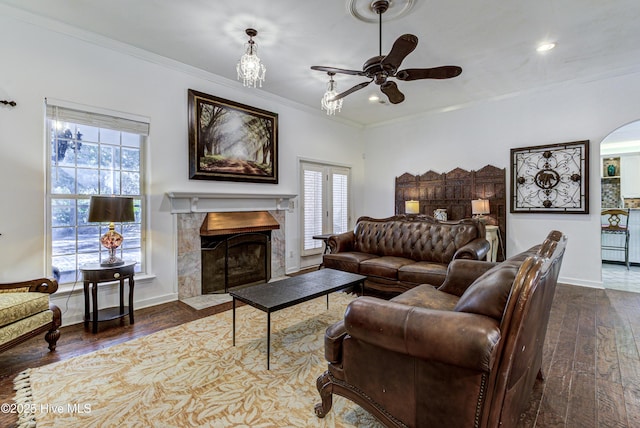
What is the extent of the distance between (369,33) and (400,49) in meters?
1.05

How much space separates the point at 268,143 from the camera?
4.98 meters

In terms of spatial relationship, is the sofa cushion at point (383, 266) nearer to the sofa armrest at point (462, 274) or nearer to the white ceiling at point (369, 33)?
the sofa armrest at point (462, 274)

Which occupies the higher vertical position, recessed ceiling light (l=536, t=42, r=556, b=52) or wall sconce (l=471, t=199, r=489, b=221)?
recessed ceiling light (l=536, t=42, r=556, b=52)

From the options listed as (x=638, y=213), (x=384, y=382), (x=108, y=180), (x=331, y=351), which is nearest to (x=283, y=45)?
(x=108, y=180)

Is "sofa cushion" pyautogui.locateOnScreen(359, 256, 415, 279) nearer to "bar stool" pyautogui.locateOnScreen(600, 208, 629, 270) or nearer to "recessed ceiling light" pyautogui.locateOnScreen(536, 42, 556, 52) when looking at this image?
"recessed ceiling light" pyautogui.locateOnScreen(536, 42, 556, 52)

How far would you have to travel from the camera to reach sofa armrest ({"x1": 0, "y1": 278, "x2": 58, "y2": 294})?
2.49 m

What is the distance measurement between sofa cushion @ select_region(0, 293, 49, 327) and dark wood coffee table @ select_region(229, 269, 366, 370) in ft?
4.86

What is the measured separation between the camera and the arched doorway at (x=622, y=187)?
5.63 meters

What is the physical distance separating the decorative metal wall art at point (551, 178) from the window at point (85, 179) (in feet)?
18.3

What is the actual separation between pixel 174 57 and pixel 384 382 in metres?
4.21

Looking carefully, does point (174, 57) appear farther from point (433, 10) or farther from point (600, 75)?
point (600, 75)

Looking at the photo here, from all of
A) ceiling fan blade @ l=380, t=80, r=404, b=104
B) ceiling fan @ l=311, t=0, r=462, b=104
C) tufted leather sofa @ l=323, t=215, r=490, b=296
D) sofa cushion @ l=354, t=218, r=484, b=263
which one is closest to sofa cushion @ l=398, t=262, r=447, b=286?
tufted leather sofa @ l=323, t=215, r=490, b=296

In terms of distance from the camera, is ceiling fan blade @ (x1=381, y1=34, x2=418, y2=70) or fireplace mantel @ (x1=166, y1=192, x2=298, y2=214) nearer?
ceiling fan blade @ (x1=381, y1=34, x2=418, y2=70)

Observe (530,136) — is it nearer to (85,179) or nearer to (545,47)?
(545,47)
